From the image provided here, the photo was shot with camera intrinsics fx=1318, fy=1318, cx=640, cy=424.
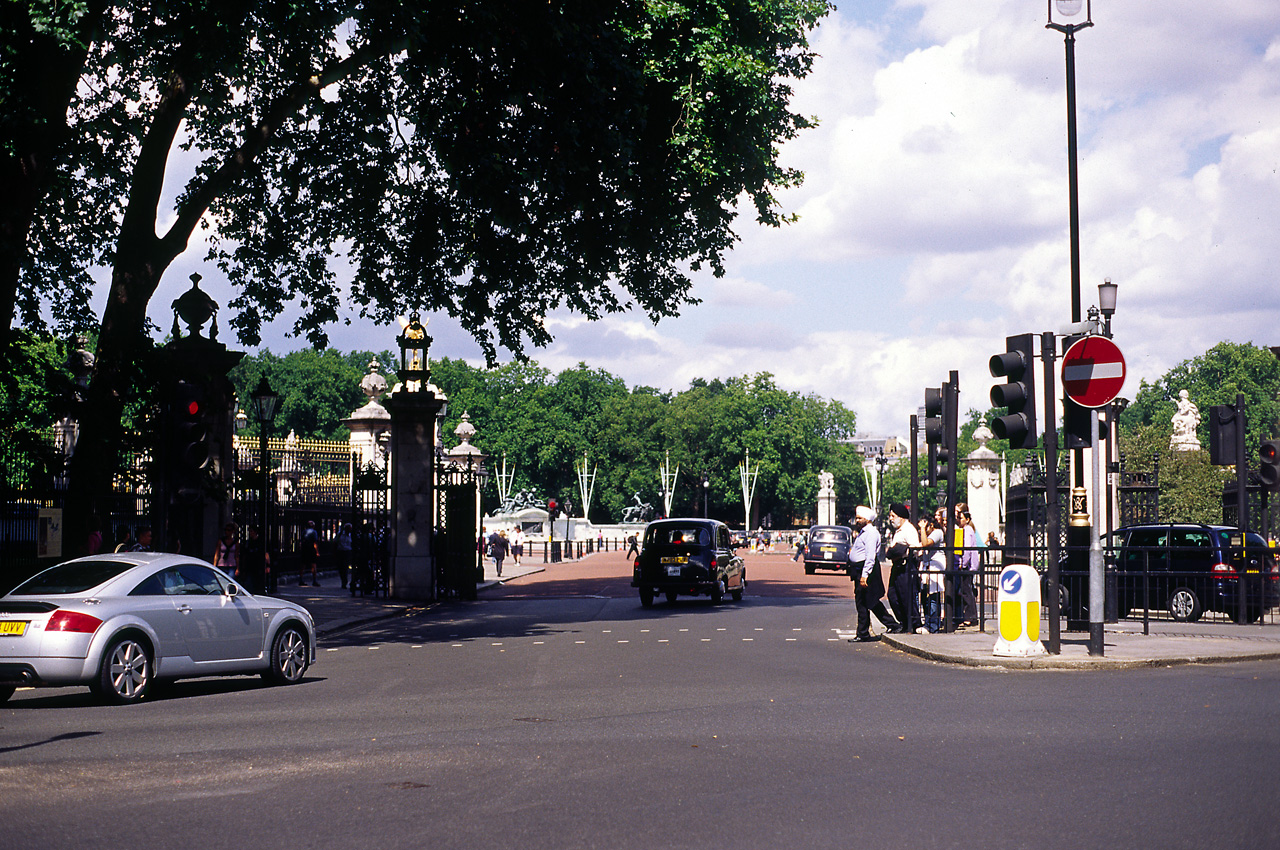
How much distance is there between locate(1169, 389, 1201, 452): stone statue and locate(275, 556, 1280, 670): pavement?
3917 centimetres

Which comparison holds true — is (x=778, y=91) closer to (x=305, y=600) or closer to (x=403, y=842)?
(x=305, y=600)

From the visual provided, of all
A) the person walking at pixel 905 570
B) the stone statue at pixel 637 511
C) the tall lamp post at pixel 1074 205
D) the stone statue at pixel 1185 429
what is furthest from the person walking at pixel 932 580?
the stone statue at pixel 637 511

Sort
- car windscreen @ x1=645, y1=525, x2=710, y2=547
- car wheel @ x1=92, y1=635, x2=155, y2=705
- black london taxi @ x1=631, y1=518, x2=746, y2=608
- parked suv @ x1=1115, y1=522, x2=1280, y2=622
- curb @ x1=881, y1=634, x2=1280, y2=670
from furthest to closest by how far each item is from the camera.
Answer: car windscreen @ x1=645, y1=525, x2=710, y2=547
black london taxi @ x1=631, y1=518, x2=746, y2=608
parked suv @ x1=1115, y1=522, x2=1280, y2=622
curb @ x1=881, y1=634, x2=1280, y2=670
car wheel @ x1=92, y1=635, x2=155, y2=705

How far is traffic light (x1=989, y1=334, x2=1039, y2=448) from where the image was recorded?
14.9m

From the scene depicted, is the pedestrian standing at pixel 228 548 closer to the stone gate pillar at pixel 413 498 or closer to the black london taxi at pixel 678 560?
the stone gate pillar at pixel 413 498

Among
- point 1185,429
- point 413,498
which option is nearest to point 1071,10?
point 413,498

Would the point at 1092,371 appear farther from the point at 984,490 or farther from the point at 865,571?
the point at 984,490

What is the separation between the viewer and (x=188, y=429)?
1598cm

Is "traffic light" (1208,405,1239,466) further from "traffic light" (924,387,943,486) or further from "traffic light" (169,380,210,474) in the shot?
"traffic light" (169,380,210,474)

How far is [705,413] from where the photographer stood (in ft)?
379

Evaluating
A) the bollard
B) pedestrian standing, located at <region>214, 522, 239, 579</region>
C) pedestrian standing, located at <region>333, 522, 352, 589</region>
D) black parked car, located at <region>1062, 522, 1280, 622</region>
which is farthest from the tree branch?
pedestrian standing, located at <region>333, 522, 352, 589</region>

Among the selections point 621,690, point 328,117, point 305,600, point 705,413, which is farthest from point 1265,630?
point 705,413

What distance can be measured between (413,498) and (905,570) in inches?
530

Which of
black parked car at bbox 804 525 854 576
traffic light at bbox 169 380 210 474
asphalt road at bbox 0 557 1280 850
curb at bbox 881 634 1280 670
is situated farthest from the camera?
black parked car at bbox 804 525 854 576
